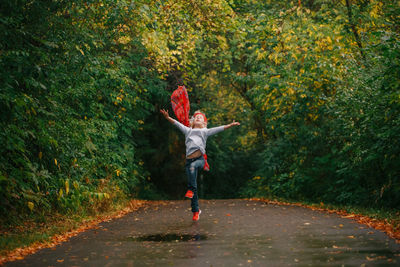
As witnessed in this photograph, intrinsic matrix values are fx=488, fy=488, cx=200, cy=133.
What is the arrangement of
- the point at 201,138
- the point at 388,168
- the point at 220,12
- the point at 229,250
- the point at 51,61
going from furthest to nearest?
the point at 220,12 → the point at 388,168 → the point at 201,138 → the point at 51,61 → the point at 229,250

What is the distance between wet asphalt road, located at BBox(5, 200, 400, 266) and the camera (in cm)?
625

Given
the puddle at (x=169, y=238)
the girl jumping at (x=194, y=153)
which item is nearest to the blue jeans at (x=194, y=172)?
the girl jumping at (x=194, y=153)

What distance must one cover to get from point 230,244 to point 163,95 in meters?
13.8

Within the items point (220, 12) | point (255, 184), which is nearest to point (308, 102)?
point (220, 12)

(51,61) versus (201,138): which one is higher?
(51,61)

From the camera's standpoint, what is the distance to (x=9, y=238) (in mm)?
7875

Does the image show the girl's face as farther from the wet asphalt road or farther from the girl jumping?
the wet asphalt road

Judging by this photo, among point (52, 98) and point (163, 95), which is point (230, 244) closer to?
point (52, 98)

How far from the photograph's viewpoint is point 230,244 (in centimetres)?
760

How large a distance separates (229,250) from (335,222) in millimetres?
3861

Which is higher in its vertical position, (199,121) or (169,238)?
(199,121)

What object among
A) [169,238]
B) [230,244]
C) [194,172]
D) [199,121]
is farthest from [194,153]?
[230,244]

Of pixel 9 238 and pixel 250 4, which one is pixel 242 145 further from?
pixel 9 238

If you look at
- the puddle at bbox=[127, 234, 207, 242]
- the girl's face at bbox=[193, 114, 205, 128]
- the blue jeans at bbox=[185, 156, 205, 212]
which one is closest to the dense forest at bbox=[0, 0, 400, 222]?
the puddle at bbox=[127, 234, 207, 242]
